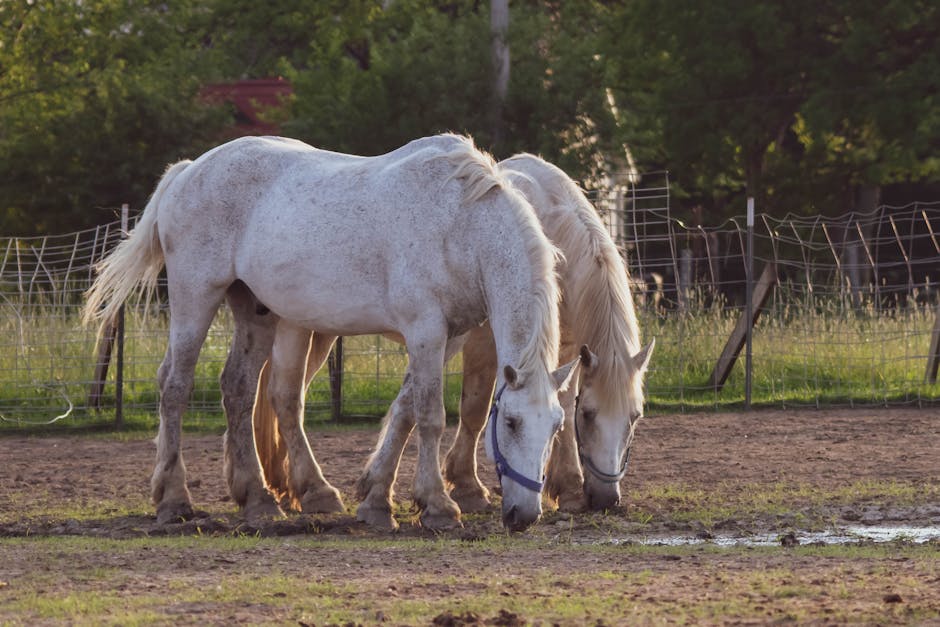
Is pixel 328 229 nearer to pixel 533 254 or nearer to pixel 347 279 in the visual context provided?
pixel 347 279

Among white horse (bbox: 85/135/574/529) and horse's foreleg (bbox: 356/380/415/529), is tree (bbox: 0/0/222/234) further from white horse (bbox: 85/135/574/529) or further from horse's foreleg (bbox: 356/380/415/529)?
horse's foreleg (bbox: 356/380/415/529)

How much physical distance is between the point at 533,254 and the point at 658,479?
2.60 meters

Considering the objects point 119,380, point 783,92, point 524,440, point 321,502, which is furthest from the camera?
point 783,92

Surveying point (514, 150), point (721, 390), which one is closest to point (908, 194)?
point (514, 150)

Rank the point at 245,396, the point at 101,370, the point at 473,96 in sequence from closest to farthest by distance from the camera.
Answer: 1. the point at 245,396
2. the point at 101,370
3. the point at 473,96

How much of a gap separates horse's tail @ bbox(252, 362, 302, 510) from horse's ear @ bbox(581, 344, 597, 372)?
205 centimetres

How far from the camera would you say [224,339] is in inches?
551

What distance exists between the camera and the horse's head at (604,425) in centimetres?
691

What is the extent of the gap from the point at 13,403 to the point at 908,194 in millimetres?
21635

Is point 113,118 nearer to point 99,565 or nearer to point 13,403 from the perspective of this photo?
point 13,403

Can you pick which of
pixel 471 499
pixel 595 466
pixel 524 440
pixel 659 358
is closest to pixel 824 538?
pixel 595 466

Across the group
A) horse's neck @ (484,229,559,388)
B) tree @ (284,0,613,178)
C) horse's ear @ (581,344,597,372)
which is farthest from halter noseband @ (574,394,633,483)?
tree @ (284,0,613,178)

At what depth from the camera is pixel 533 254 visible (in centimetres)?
666

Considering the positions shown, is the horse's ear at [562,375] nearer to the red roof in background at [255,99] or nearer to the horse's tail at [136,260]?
the horse's tail at [136,260]
